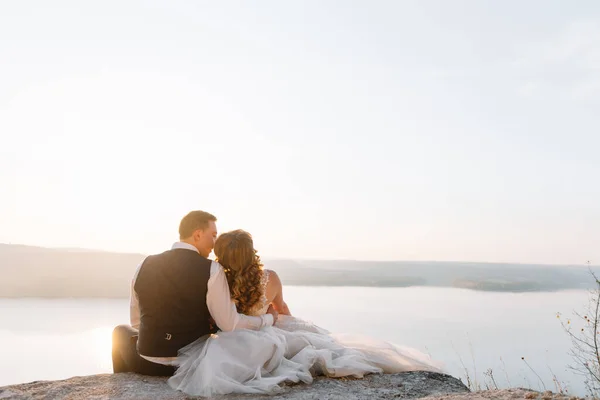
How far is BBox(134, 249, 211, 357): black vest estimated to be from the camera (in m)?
4.70

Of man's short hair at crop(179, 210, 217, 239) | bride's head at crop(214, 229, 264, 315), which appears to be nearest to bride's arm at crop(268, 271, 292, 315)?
bride's head at crop(214, 229, 264, 315)

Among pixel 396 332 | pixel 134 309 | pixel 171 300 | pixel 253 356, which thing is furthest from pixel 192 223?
pixel 396 332

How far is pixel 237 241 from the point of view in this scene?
4879 millimetres

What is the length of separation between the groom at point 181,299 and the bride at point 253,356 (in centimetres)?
10

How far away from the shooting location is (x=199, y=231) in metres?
4.89

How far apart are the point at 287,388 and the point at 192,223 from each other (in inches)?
60.5

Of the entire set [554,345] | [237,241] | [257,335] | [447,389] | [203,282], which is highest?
[237,241]

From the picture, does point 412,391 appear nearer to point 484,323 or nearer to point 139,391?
point 139,391

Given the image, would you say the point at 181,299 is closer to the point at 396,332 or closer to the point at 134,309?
the point at 134,309

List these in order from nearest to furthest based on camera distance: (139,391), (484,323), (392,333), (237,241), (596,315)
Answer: (139,391) < (237,241) < (596,315) < (392,333) < (484,323)

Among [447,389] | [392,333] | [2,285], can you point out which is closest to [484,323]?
[392,333]

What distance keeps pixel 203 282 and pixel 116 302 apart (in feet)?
79.5

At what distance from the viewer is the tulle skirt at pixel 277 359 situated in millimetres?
4645

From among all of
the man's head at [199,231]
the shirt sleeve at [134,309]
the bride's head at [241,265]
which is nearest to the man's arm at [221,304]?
the bride's head at [241,265]
